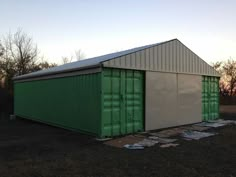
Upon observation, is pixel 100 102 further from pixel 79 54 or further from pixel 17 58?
pixel 79 54

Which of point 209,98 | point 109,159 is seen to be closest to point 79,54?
point 209,98

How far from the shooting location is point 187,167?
16.9 ft

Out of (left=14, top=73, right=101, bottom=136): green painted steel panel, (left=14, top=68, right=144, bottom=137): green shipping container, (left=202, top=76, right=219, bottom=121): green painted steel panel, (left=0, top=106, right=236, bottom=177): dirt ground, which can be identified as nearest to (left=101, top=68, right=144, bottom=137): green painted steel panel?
(left=14, top=68, right=144, bottom=137): green shipping container

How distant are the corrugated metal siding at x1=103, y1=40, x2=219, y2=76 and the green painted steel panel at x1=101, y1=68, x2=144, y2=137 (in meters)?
0.30

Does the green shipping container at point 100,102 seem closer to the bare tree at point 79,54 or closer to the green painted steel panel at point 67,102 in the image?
the green painted steel panel at point 67,102

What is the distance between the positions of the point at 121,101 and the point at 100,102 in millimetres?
880

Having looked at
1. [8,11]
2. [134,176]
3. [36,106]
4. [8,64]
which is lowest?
[134,176]

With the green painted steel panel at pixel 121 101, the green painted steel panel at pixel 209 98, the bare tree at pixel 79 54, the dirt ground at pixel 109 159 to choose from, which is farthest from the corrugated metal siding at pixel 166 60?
the bare tree at pixel 79 54

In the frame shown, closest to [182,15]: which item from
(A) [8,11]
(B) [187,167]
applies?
(B) [187,167]

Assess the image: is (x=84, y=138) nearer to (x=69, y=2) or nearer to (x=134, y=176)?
(x=134, y=176)

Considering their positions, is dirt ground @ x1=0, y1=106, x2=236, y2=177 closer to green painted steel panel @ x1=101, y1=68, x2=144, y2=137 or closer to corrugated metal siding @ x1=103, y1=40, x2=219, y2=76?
green painted steel panel @ x1=101, y1=68, x2=144, y2=137

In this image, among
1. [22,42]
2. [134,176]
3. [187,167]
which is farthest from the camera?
[22,42]

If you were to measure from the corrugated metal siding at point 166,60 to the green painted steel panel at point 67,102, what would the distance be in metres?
1.23

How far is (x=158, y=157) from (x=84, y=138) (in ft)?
10.2
